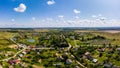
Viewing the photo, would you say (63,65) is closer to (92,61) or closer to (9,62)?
(92,61)

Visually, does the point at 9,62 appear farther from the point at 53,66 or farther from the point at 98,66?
the point at 98,66

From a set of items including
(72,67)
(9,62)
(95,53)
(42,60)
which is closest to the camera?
(72,67)

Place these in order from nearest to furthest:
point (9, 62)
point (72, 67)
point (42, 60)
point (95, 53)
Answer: point (72, 67) → point (9, 62) → point (42, 60) → point (95, 53)

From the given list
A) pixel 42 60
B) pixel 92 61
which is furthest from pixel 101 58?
pixel 42 60

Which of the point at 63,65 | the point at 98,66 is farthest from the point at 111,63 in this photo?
the point at 63,65

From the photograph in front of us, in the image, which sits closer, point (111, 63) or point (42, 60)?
point (111, 63)

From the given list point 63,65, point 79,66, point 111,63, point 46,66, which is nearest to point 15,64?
point 46,66

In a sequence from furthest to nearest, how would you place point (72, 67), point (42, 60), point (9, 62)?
point (42, 60), point (9, 62), point (72, 67)

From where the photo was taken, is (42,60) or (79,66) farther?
(42,60)
